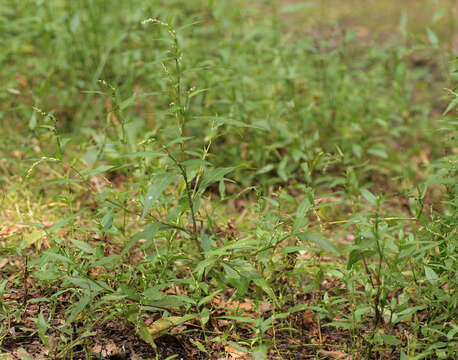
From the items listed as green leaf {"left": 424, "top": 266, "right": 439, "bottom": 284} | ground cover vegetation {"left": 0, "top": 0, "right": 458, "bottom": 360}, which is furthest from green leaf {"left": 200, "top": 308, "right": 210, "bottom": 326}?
green leaf {"left": 424, "top": 266, "right": 439, "bottom": 284}

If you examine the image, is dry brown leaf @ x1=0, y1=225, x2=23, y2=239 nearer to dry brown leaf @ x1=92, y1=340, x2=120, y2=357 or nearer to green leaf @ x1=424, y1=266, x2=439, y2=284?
dry brown leaf @ x1=92, y1=340, x2=120, y2=357

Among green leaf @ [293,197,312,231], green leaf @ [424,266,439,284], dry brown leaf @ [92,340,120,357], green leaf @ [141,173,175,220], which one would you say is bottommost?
dry brown leaf @ [92,340,120,357]

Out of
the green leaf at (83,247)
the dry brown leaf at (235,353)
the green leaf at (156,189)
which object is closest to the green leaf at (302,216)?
the green leaf at (156,189)

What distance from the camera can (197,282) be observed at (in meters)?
1.96

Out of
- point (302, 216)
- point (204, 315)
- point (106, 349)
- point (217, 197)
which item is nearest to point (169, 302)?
point (204, 315)

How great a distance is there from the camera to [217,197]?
9.95ft

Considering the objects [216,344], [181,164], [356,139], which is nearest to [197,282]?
[216,344]

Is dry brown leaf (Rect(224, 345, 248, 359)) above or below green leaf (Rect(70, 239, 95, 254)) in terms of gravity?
below

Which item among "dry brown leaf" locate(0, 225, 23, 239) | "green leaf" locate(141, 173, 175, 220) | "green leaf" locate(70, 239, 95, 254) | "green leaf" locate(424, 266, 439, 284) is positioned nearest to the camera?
"green leaf" locate(141, 173, 175, 220)

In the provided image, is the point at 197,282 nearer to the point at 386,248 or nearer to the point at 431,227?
the point at 386,248

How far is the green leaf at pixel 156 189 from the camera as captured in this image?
5.49ft

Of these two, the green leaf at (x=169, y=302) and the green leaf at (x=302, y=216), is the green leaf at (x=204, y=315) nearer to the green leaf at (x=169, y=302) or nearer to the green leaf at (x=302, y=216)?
the green leaf at (x=169, y=302)

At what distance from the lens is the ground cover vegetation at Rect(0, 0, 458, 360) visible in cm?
190

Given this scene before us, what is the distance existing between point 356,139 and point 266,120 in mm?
686
